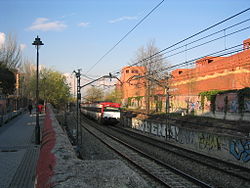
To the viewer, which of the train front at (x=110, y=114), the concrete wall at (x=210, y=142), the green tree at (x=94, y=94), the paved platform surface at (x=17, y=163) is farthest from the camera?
the green tree at (x=94, y=94)

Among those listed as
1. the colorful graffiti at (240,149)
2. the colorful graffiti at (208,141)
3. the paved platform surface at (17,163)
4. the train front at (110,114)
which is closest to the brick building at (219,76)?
the train front at (110,114)

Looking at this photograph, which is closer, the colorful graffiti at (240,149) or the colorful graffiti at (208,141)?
the colorful graffiti at (240,149)

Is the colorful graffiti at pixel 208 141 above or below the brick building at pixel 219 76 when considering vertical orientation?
below

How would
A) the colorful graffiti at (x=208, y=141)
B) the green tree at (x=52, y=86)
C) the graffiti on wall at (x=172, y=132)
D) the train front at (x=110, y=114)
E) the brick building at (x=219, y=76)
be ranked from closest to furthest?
the colorful graffiti at (x=208, y=141) → the graffiti on wall at (x=172, y=132) → the train front at (x=110, y=114) → the brick building at (x=219, y=76) → the green tree at (x=52, y=86)

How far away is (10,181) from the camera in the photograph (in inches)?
309

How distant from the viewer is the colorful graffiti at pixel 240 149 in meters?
11.2

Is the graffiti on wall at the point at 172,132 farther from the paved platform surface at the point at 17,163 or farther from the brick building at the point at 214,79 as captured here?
the brick building at the point at 214,79

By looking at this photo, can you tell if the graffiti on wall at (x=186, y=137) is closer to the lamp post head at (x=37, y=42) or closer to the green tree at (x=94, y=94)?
the lamp post head at (x=37, y=42)

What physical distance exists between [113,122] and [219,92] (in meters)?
14.5

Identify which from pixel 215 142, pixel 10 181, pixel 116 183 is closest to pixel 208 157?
pixel 215 142

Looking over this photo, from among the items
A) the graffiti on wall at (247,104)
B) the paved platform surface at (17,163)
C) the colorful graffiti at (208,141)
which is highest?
the graffiti on wall at (247,104)

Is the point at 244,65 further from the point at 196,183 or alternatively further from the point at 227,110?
the point at 196,183

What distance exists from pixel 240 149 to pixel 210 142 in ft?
8.26

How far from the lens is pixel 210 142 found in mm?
14117
